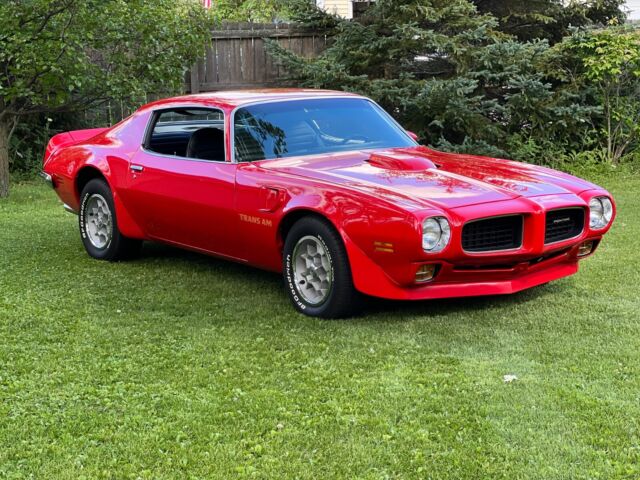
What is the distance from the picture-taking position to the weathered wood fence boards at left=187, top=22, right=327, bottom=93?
1416 cm

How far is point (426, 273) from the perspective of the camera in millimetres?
5273

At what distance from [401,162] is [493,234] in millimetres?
933

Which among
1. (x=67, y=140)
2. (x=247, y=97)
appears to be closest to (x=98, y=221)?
(x=67, y=140)

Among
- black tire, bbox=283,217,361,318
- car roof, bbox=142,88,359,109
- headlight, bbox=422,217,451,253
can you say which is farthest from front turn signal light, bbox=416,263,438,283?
car roof, bbox=142,88,359,109

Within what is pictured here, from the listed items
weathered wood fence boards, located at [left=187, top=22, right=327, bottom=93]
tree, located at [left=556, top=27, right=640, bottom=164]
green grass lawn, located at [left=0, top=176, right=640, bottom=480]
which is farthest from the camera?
weathered wood fence boards, located at [left=187, top=22, right=327, bottom=93]

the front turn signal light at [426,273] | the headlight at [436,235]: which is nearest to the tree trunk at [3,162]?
the front turn signal light at [426,273]

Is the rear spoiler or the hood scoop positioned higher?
the hood scoop

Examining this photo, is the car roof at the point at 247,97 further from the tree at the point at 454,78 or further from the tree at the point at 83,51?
the tree at the point at 454,78

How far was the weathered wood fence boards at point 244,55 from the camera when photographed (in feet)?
46.4

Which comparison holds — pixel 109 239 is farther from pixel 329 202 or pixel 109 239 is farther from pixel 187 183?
pixel 329 202

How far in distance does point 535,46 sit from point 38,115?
24.1 feet

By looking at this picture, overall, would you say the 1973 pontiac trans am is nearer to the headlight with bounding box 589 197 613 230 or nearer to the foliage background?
the headlight with bounding box 589 197 613 230

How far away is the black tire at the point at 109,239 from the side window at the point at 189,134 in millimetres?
642

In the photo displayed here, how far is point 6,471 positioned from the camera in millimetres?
3494
